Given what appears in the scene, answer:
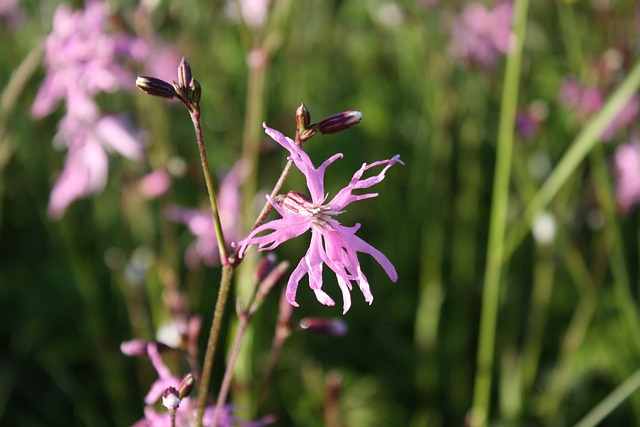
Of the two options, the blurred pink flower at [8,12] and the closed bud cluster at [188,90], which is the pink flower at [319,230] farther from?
the blurred pink flower at [8,12]

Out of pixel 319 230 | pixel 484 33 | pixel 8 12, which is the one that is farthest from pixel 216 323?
pixel 484 33

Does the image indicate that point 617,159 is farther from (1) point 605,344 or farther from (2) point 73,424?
(2) point 73,424

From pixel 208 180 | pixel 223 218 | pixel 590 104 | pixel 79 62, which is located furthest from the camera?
pixel 590 104

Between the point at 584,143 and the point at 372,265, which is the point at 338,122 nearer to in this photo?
the point at 584,143

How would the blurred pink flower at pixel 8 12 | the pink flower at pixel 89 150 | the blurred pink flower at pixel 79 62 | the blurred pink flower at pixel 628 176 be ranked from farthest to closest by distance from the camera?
the blurred pink flower at pixel 628 176 < the blurred pink flower at pixel 8 12 < the pink flower at pixel 89 150 < the blurred pink flower at pixel 79 62

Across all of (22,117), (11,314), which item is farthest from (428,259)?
(22,117)

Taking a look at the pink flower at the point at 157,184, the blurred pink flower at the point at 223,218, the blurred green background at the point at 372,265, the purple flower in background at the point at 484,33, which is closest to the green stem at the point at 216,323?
the blurred green background at the point at 372,265

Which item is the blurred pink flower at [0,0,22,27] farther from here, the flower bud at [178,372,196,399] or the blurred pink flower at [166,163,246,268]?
the flower bud at [178,372,196,399]
